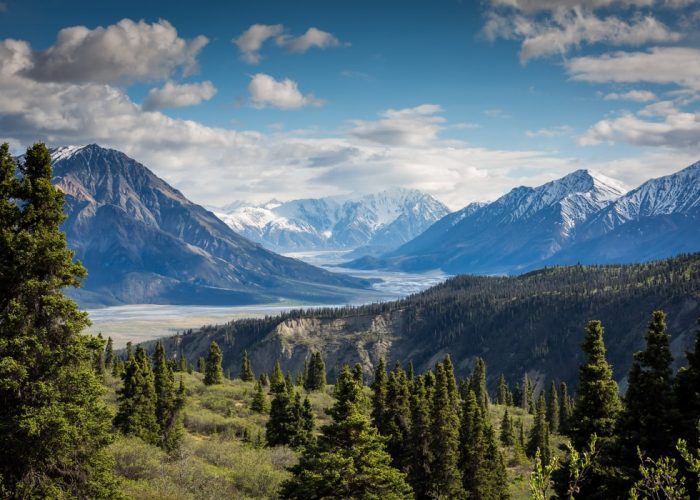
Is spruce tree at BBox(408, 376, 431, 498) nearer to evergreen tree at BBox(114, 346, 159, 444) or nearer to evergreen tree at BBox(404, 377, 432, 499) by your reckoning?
evergreen tree at BBox(404, 377, 432, 499)

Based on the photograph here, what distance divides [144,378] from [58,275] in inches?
1590

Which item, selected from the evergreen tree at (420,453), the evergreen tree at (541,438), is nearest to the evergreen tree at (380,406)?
the evergreen tree at (420,453)

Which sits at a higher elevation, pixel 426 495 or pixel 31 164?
pixel 31 164

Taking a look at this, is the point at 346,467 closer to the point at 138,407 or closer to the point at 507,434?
the point at 138,407

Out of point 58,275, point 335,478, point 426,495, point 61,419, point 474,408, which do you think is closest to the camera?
point 61,419

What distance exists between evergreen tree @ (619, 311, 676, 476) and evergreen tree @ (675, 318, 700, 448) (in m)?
0.43

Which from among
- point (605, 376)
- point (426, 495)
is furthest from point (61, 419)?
point (426, 495)

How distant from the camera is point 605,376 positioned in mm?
34562

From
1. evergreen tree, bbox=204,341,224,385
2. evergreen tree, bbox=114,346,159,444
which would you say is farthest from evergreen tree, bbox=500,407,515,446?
evergreen tree, bbox=114,346,159,444

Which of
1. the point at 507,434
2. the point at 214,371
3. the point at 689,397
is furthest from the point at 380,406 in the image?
the point at 214,371

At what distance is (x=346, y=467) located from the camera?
2795cm

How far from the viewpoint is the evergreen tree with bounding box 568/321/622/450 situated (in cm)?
3344

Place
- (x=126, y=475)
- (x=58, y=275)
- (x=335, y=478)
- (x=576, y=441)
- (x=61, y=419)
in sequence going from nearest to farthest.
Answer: (x=61, y=419) < (x=58, y=275) < (x=335, y=478) < (x=126, y=475) < (x=576, y=441)

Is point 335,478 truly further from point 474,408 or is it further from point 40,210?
point 474,408
